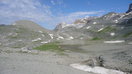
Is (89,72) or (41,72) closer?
(41,72)

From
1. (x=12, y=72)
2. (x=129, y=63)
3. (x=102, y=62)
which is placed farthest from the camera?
(x=102, y=62)

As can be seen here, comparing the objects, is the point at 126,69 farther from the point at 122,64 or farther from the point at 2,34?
the point at 2,34

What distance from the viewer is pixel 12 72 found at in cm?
2570

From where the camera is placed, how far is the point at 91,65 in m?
31.8

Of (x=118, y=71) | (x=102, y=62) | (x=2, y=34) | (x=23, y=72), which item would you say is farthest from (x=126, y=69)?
(x=2, y=34)

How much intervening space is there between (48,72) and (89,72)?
24.9 feet

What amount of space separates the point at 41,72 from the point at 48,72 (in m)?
1.23

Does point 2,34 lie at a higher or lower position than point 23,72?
higher

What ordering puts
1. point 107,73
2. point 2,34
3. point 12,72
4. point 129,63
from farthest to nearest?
point 2,34 → point 129,63 → point 107,73 → point 12,72

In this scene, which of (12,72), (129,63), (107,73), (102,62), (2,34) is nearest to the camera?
(12,72)

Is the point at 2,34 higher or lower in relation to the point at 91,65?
higher

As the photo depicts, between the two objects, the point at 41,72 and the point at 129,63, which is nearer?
the point at 41,72

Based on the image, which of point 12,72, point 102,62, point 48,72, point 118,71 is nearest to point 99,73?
point 118,71

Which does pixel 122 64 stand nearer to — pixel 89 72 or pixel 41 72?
pixel 89 72
